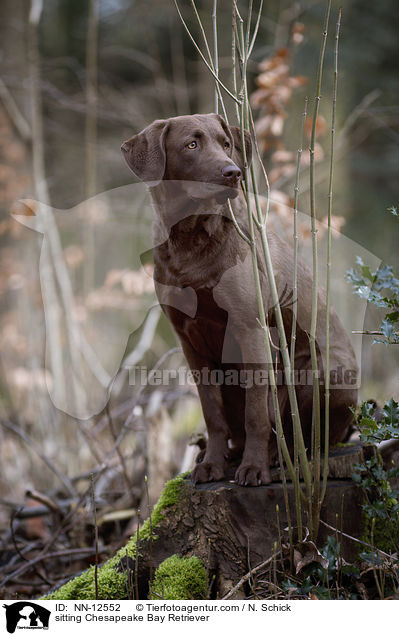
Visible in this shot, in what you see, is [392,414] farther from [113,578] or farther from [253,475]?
[113,578]

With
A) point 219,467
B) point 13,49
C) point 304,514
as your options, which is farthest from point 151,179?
point 13,49

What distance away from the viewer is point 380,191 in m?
6.96

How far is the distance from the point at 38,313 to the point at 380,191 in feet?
14.1

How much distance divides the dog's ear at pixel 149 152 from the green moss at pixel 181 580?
1410mm

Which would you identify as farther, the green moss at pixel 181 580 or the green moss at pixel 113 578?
the green moss at pixel 113 578

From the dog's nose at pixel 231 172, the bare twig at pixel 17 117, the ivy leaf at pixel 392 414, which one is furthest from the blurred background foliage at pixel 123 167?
the dog's nose at pixel 231 172

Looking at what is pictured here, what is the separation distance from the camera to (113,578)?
2189 mm

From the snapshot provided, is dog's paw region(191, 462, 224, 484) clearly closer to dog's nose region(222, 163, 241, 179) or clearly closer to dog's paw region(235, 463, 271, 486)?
dog's paw region(235, 463, 271, 486)

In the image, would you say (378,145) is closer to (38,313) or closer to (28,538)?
(38,313)

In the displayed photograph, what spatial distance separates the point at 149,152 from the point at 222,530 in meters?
1.40

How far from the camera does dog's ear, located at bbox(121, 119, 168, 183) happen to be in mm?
2051

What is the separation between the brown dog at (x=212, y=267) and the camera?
2.02 m

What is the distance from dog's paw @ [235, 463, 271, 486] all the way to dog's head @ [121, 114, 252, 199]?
38.7 inches
